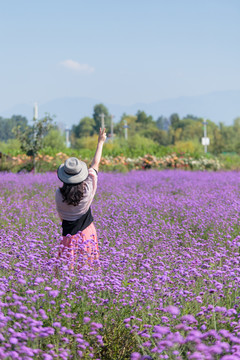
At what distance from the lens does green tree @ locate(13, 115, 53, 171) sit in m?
18.1

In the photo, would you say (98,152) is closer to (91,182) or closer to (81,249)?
(91,182)

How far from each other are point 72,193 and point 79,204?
157mm

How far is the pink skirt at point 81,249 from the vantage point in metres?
3.80

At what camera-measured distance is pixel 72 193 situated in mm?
4168

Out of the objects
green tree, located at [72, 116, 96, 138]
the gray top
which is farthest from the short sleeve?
green tree, located at [72, 116, 96, 138]

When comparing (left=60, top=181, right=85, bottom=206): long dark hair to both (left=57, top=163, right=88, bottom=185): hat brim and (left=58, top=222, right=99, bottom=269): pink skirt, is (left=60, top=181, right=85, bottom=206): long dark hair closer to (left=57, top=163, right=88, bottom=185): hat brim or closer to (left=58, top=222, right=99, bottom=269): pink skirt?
(left=57, top=163, right=88, bottom=185): hat brim

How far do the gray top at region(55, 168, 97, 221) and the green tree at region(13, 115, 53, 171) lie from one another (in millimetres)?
13817

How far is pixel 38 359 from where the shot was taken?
261cm

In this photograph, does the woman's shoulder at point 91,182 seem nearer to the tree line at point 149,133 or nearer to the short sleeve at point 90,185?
the short sleeve at point 90,185

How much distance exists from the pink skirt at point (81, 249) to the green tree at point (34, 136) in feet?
45.3

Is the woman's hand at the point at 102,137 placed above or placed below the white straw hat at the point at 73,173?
above

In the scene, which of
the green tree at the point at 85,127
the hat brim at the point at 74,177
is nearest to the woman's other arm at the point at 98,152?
the hat brim at the point at 74,177

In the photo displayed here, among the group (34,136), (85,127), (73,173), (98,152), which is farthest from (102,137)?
(85,127)

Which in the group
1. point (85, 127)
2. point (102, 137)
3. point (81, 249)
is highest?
point (85, 127)
